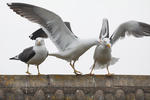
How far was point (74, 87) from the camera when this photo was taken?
8.72 metres

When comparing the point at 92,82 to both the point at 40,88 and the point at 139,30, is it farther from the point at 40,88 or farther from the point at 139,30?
the point at 139,30

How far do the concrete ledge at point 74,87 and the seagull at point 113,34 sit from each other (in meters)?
1.26

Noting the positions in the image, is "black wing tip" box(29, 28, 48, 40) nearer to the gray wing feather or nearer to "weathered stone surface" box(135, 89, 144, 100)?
the gray wing feather

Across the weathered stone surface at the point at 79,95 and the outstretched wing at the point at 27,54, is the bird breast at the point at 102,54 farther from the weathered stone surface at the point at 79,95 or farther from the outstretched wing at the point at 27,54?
the weathered stone surface at the point at 79,95

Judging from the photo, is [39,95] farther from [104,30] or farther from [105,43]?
[104,30]

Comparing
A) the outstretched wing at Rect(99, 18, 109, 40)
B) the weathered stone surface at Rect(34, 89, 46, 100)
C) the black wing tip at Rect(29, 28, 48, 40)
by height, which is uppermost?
the outstretched wing at Rect(99, 18, 109, 40)

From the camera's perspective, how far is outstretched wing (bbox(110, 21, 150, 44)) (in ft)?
37.0

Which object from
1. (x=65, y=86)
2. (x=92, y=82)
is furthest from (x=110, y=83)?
(x=65, y=86)

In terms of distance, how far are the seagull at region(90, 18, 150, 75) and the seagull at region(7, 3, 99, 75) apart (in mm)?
321

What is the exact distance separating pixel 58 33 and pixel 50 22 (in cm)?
38

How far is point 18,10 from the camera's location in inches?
403

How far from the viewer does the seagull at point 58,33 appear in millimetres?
10250

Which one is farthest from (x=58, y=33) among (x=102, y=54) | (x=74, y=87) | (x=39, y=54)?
(x=74, y=87)

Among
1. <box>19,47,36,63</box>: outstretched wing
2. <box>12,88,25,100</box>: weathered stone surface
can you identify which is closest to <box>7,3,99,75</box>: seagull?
<box>19,47,36,63</box>: outstretched wing
